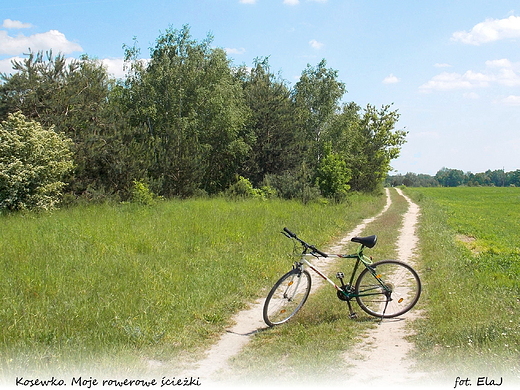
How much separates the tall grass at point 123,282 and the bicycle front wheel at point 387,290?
205 centimetres

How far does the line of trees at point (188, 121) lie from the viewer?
67.9 ft

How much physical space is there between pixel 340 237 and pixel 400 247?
3.07m

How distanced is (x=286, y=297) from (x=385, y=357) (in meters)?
1.86

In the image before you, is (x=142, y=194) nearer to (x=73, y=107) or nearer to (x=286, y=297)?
(x=73, y=107)

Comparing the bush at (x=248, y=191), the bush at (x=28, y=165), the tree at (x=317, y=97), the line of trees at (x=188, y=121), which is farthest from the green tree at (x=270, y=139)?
the bush at (x=28, y=165)

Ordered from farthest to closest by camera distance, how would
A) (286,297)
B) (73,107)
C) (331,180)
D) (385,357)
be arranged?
(331,180) → (73,107) → (286,297) → (385,357)

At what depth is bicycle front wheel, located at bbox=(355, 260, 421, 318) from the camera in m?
6.77

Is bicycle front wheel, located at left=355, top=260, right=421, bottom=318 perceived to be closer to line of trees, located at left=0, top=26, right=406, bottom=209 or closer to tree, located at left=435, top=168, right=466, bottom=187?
line of trees, located at left=0, top=26, right=406, bottom=209

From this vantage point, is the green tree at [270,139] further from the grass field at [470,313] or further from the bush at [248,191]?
the grass field at [470,313]

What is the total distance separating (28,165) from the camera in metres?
16.5

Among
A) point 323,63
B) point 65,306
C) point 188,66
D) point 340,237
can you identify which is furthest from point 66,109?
point 323,63

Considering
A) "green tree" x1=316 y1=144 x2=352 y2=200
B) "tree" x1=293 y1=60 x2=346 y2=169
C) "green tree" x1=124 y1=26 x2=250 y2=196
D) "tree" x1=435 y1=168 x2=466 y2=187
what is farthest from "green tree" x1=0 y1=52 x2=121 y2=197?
"tree" x1=435 y1=168 x2=466 y2=187

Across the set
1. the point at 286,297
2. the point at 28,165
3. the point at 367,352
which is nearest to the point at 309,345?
the point at 367,352

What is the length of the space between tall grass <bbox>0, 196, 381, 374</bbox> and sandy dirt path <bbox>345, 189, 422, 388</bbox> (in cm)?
200
